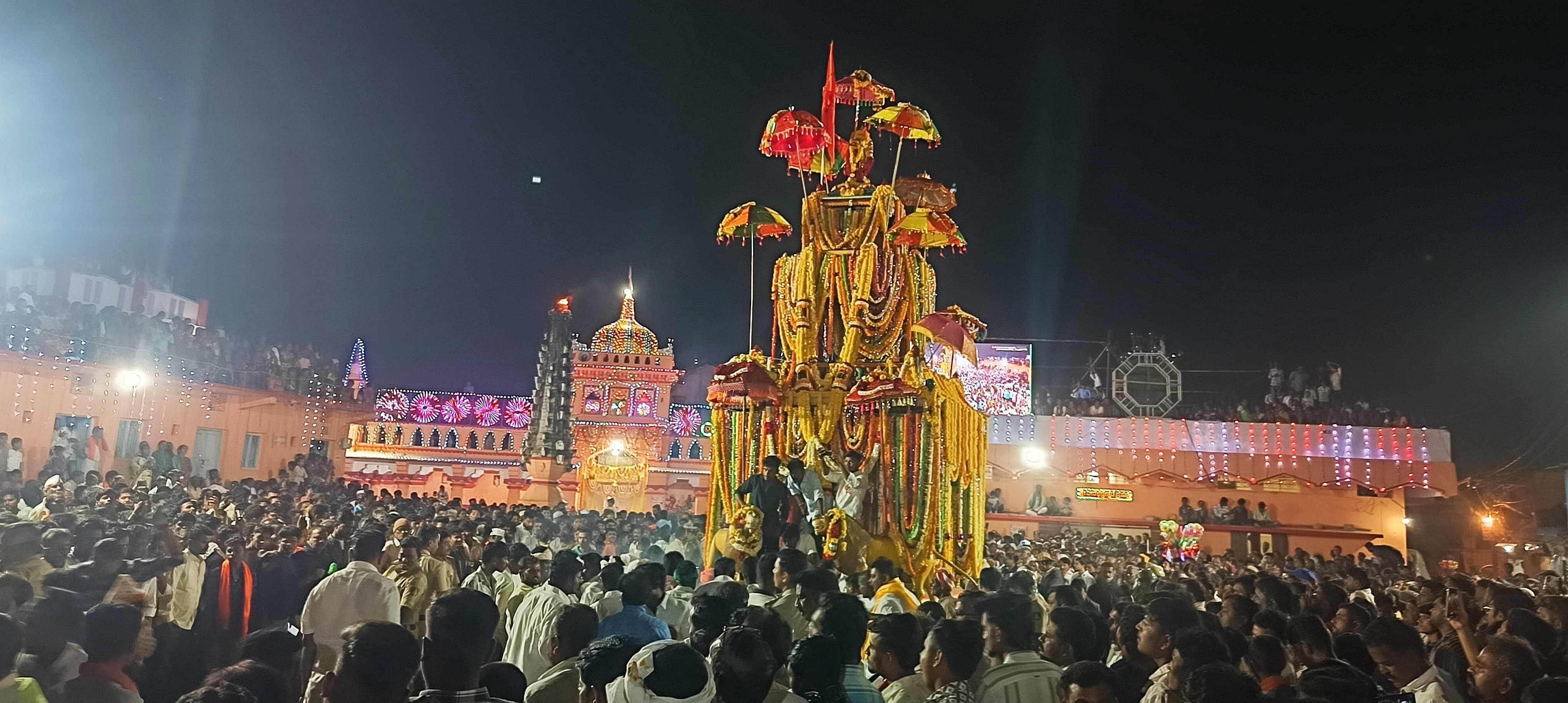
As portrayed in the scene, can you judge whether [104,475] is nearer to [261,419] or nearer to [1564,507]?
[261,419]

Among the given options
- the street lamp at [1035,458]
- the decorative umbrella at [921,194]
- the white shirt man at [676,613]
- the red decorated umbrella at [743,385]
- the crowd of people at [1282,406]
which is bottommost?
the white shirt man at [676,613]

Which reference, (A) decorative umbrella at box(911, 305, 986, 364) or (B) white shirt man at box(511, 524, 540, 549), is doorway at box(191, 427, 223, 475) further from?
(A) decorative umbrella at box(911, 305, 986, 364)

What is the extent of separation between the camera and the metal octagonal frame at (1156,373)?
29844 millimetres

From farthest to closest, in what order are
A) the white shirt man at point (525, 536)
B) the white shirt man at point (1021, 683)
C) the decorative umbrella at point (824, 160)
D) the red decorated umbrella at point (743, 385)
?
the white shirt man at point (525, 536), the decorative umbrella at point (824, 160), the red decorated umbrella at point (743, 385), the white shirt man at point (1021, 683)

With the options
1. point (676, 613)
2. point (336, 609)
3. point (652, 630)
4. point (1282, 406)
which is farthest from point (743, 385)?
point (1282, 406)

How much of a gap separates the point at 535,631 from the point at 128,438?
784 inches

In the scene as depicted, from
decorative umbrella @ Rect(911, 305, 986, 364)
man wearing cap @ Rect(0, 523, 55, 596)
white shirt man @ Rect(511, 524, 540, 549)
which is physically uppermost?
decorative umbrella @ Rect(911, 305, 986, 364)

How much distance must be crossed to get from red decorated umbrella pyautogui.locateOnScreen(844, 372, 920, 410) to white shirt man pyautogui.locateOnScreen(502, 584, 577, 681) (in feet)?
22.2

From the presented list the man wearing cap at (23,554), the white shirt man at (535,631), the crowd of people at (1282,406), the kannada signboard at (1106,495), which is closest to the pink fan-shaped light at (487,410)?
the crowd of people at (1282,406)

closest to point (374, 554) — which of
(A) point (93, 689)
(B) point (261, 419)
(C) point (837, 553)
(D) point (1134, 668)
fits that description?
(A) point (93, 689)

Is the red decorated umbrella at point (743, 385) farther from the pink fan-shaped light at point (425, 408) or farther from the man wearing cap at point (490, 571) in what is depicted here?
the pink fan-shaped light at point (425, 408)

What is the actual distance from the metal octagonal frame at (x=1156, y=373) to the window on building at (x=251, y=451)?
81.2ft

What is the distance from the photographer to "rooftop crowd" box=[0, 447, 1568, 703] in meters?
3.19

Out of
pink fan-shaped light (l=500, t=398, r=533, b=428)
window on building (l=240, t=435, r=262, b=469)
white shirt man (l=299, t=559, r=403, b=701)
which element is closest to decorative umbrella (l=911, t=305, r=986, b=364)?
white shirt man (l=299, t=559, r=403, b=701)
